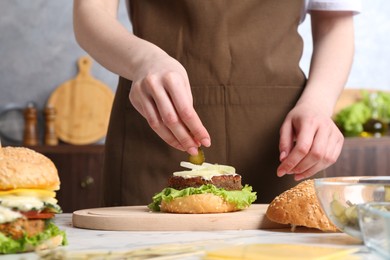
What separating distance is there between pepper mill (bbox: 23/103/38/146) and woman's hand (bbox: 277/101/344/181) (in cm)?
266

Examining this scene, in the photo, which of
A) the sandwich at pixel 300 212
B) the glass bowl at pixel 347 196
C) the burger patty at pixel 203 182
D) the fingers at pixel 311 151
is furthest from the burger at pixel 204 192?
the glass bowl at pixel 347 196

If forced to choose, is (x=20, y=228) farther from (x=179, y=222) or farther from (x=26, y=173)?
(x=179, y=222)

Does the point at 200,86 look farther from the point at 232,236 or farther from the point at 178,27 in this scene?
the point at 232,236

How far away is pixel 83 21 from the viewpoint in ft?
6.11

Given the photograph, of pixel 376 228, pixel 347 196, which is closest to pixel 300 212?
pixel 347 196

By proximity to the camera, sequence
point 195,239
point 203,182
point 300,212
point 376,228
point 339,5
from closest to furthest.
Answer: point 376,228 < point 195,239 < point 300,212 < point 203,182 < point 339,5

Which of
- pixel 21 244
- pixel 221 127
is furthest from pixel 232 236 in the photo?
pixel 221 127

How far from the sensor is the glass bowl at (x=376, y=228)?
1005 millimetres

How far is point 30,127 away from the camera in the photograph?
4.31 meters

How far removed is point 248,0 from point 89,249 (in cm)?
101

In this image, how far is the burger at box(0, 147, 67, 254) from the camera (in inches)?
46.6

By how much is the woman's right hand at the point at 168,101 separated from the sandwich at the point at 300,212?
20cm

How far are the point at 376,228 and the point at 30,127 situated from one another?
348cm

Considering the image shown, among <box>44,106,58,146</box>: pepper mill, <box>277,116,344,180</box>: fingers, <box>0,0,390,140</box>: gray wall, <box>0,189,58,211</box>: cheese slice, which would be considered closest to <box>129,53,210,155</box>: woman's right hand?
<box>277,116,344,180</box>: fingers
